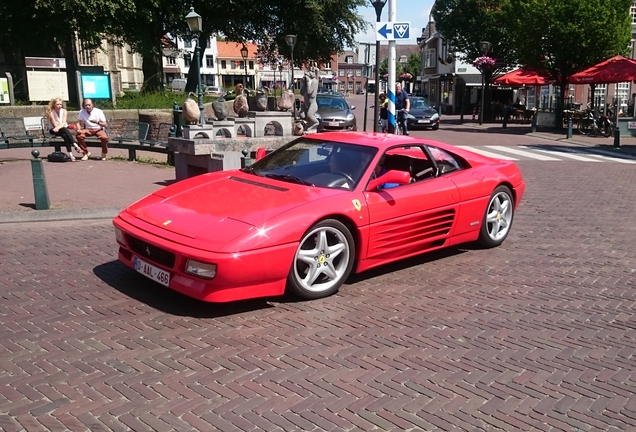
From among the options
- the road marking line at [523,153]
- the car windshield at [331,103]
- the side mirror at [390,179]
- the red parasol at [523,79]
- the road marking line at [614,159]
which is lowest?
the road marking line at [614,159]

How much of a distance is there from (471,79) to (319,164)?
48.0 m

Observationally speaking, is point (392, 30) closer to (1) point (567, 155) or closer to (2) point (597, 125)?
(1) point (567, 155)

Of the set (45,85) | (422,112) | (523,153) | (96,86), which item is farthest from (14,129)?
(422,112)

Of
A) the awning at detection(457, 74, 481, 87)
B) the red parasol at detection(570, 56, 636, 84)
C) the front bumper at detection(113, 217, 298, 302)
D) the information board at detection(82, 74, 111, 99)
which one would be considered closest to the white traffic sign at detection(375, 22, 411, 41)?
the information board at detection(82, 74, 111, 99)

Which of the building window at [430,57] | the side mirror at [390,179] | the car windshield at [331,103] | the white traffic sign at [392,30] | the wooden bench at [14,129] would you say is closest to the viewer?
the side mirror at [390,179]

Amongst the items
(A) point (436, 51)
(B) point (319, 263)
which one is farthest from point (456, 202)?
(A) point (436, 51)

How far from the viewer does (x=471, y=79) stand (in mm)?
51250

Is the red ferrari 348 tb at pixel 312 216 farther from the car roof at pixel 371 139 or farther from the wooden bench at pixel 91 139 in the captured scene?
the wooden bench at pixel 91 139

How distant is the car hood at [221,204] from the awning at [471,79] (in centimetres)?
4734

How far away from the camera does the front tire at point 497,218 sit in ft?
23.1

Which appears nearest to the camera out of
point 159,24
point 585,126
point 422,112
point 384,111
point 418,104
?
point 384,111

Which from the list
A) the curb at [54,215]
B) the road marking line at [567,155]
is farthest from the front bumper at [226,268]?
the road marking line at [567,155]

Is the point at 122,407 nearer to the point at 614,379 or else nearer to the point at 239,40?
the point at 614,379

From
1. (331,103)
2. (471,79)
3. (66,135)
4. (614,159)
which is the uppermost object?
(471,79)
